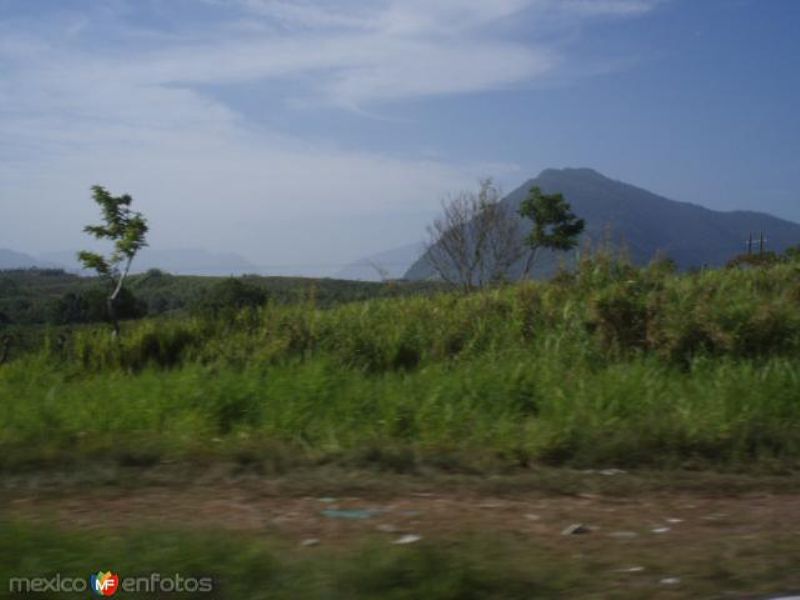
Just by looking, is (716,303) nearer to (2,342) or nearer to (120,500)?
(120,500)

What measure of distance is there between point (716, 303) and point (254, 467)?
647 centimetres

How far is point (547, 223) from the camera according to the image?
2203 cm

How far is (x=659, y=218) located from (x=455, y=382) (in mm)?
32108

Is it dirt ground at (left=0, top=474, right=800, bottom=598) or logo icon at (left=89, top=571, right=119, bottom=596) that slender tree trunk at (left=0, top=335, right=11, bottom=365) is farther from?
logo icon at (left=89, top=571, right=119, bottom=596)

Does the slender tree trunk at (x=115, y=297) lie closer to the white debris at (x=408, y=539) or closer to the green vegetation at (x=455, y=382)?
the green vegetation at (x=455, y=382)

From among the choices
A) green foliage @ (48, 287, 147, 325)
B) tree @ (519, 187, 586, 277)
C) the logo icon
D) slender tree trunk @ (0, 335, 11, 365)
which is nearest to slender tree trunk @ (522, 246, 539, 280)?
tree @ (519, 187, 586, 277)

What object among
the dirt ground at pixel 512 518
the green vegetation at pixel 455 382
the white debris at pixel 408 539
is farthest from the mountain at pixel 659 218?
the white debris at pixel 408 539

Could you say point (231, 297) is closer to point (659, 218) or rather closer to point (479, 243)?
point (479, 243)

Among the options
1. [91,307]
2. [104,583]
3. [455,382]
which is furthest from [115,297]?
[104,583]

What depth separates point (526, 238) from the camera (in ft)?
71.2

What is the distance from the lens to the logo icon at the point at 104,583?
4160mm

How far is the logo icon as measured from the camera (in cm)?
416

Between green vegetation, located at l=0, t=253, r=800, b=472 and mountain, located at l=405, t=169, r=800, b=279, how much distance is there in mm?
9014

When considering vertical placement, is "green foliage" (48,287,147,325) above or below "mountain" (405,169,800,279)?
below
